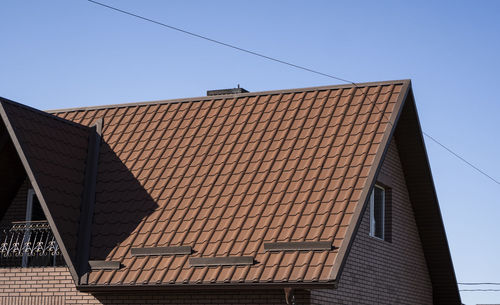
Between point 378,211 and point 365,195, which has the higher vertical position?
point 378,211

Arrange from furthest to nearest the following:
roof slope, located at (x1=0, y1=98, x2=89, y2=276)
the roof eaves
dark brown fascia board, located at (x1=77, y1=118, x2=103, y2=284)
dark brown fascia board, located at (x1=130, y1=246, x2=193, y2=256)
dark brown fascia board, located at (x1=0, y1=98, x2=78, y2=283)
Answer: roof slope, located at (x1=0, y1=98, x2=89, y2=276), dark brown fascia board, located at (x1=77, y1=118, x2=103, y2=284), dark brown fascia board, located at (x1=0, y1=98, x2=78, y2=283), dark brown fascia board, located at (x1=130, y1=246, x2=193, y2=256), the roof eaves

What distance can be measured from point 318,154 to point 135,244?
3814 mm

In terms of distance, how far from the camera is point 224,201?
15484mm

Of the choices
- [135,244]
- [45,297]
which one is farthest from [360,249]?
[45,297]

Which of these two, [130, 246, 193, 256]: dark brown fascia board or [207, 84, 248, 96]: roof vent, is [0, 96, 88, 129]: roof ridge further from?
[130, 246, 193, 256]: dark brown fascia board

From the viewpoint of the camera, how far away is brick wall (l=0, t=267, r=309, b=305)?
1394 centimetres

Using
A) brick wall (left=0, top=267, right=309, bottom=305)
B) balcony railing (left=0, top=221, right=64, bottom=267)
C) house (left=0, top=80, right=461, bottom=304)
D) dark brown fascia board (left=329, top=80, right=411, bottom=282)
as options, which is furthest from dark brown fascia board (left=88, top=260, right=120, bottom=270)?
dark brown fascia board (left=329, top=80, right=411, bottom=282)

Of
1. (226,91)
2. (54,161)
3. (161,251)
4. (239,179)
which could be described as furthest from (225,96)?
(161,251)

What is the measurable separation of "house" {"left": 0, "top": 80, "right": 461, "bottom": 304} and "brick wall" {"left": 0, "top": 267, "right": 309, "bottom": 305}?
0.03 meters

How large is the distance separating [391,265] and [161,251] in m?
5.06

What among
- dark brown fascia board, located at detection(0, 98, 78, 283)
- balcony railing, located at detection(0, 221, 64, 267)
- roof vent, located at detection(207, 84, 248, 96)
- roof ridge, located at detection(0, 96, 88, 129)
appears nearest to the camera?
dark brown fascia board, located at detection(0, 98, 78, 283)

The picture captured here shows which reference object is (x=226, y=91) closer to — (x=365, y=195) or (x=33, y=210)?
(x=33, y=210)

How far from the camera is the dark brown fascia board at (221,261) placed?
13.9m

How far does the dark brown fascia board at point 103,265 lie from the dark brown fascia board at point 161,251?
0.37 metres
